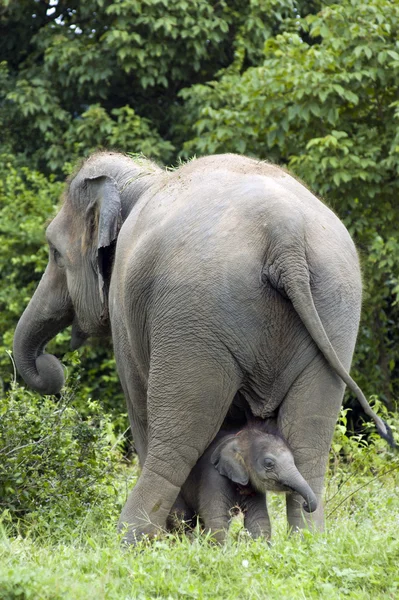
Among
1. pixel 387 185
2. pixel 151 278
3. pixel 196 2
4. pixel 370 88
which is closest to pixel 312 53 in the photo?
pixel 370 88

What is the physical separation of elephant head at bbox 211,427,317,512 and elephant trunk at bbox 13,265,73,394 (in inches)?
76.4

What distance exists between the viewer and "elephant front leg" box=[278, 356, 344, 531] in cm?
489

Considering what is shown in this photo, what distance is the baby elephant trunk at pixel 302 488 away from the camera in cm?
477

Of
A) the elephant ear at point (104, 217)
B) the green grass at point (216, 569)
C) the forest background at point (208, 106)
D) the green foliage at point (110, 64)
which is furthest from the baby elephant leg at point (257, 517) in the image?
the green foliage at point (110, 64)

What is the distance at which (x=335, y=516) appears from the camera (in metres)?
6.90

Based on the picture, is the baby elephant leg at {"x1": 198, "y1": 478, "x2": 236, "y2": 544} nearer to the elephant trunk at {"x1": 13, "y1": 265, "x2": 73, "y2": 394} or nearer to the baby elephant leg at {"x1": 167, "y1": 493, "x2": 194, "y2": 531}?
the baby elephant leg at {"x1": 167, "y1": 493, "x2": 194, "y2": 531}

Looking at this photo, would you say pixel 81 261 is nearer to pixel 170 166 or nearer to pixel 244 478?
pixel 170 166

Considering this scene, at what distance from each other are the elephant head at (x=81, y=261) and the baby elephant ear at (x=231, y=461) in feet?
4.41

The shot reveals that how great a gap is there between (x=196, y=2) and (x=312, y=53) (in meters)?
2.95

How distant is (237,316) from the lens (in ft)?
15.7

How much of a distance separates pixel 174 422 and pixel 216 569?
2.66ft

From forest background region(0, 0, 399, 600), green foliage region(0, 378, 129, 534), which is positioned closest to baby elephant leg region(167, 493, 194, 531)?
forest background region(0, 0, 399, 600)

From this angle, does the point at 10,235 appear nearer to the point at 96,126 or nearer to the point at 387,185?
the point at 96,126

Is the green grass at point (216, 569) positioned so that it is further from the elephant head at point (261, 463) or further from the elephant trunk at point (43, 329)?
the elephant trunk at point (43, 329)
